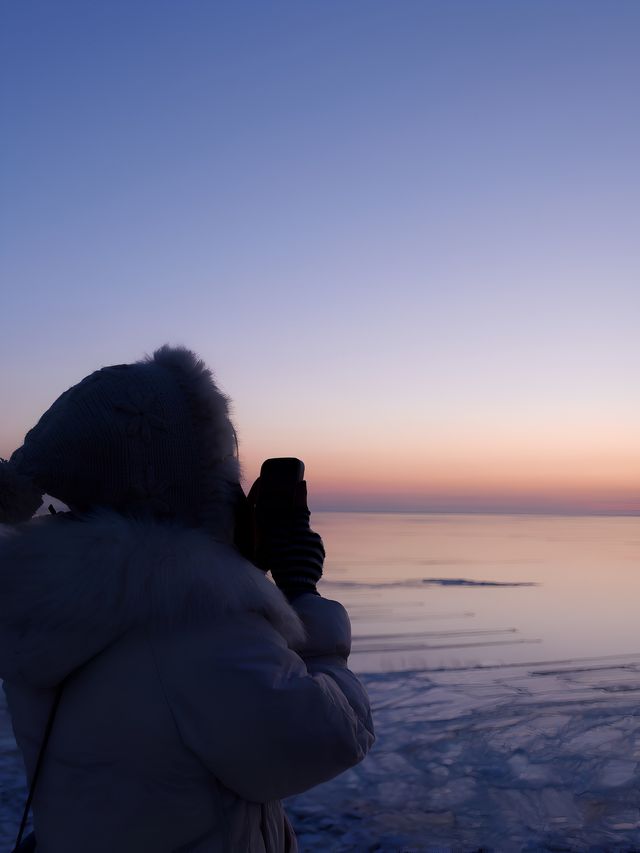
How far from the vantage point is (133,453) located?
1196mm

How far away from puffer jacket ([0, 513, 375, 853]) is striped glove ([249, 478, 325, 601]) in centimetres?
18

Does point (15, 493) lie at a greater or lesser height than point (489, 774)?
greater

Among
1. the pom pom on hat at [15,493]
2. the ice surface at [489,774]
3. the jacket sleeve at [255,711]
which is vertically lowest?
the ice surface at [489,774]

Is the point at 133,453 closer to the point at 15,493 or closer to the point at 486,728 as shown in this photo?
the point at 15,493

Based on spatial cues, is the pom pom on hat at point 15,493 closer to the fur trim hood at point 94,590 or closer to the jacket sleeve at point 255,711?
the fur trim hood at point 94,590

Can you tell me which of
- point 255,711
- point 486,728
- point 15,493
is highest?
point 15,493

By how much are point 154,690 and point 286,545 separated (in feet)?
1.22

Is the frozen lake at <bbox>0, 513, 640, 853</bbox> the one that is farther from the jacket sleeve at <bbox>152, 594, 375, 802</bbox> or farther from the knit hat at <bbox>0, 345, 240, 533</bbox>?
the knit hat at <bbox>0, 345, 240, 533</bbox>

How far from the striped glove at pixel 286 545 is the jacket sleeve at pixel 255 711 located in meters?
0.20

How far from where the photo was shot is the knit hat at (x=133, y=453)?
1190 mm

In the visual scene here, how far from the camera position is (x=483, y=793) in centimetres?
377

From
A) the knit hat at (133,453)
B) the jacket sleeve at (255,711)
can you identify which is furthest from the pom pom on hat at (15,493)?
the jacket sleeve at (255,711)

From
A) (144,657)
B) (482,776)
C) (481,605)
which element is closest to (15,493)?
(144,657)

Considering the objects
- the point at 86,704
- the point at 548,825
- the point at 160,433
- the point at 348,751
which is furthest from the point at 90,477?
the point at 548,825
